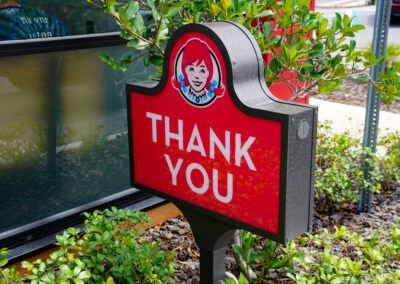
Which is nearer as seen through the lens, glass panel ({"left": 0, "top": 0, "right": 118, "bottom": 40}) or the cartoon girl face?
the cartoon girl face

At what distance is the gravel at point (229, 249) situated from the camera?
3.44 m

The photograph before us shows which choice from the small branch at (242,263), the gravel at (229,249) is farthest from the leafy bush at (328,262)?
the gravel at (229,249)

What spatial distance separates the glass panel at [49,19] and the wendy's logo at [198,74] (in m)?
1.39

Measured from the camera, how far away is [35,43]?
333 centimetres

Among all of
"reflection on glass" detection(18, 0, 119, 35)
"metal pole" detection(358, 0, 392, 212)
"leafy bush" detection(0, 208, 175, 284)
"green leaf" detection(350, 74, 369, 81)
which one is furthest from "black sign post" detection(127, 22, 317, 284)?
"metal pole" detection(358, 0, 392, 212)

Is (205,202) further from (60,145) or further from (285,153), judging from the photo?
(60,145)

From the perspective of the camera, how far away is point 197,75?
218 cm

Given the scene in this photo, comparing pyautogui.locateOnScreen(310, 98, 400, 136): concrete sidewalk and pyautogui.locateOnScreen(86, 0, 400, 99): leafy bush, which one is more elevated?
pyautogui.locateOnScreen(86, 0, 400, 99): leafy bush

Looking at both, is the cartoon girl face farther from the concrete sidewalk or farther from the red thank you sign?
the concrete sidewalk

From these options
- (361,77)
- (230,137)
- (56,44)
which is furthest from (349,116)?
(230,137)

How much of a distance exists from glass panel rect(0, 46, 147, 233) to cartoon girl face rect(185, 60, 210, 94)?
146cm

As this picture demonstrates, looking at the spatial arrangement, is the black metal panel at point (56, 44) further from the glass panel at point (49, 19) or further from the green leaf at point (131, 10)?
the green leaf at point (131, 10)

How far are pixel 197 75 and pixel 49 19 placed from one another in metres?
1.56

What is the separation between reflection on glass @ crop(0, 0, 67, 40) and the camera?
126 inches
